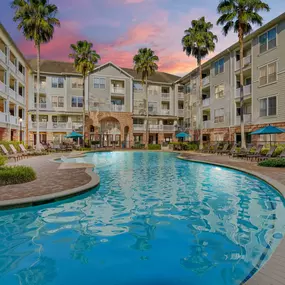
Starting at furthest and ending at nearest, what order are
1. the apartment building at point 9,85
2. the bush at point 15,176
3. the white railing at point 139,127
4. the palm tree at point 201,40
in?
the white railing at point 139,127 < the palm tree at point 201,40 < the apartment building at point 9,85 < the bush at point 15,176

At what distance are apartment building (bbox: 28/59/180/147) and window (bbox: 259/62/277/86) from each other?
20.7m

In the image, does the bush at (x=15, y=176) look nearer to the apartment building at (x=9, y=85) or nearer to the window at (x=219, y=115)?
the apartment building at (x=9, y=85)

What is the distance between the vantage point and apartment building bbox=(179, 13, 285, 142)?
75.9 ft

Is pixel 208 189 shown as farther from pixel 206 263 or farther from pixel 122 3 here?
pixel 122 3

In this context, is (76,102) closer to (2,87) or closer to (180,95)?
(2,87)

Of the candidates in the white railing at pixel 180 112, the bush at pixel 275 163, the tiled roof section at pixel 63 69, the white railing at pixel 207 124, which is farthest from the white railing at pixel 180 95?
the bush at pixel 275 163

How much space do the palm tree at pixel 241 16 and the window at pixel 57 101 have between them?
27400 millimetres

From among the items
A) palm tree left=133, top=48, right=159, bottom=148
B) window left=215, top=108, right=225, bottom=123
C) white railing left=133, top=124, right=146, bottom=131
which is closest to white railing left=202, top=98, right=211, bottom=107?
window left=215, top=108, right=225, bottom=123

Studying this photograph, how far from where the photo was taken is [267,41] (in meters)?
24.4

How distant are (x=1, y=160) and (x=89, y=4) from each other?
15.2 metres

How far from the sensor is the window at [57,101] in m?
39.1

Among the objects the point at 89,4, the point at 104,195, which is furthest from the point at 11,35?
the point at 104,195

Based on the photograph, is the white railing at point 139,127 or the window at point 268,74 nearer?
the window at point 268,74

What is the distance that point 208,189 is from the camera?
949 cm
